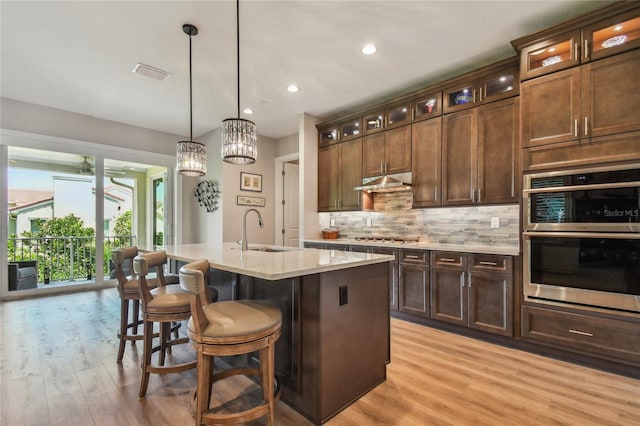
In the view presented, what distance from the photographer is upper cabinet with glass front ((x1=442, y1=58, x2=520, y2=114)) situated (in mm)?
3082

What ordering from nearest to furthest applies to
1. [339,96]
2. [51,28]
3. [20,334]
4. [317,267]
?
[317,267], [51,28], [20,334], [339,96]

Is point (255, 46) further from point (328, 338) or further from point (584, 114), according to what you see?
point (584, 114)

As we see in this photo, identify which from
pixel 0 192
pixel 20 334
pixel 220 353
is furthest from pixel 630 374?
pixel 0 192

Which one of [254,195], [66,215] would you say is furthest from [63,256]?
[254,195]

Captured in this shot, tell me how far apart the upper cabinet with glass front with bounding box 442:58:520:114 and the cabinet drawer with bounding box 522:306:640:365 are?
217 cm

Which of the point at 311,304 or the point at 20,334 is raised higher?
the point at 311,304

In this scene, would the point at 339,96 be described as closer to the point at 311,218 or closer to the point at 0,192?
the point at 311,218

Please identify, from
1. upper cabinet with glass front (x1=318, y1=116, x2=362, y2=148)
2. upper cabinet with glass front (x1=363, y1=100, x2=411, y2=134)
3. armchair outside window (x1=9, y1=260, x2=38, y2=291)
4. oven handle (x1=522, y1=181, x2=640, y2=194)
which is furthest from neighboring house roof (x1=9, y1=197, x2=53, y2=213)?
oven handle (x1=522, y1=181, x2=640, y2=194)

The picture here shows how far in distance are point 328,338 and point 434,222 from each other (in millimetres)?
2731

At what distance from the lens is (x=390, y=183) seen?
3.95 metres

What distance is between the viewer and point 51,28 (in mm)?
2729

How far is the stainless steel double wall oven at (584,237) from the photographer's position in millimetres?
2258

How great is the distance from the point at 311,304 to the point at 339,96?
10.9 feet

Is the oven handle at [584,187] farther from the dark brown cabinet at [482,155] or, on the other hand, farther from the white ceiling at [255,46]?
the white ceiling at [255,46]
